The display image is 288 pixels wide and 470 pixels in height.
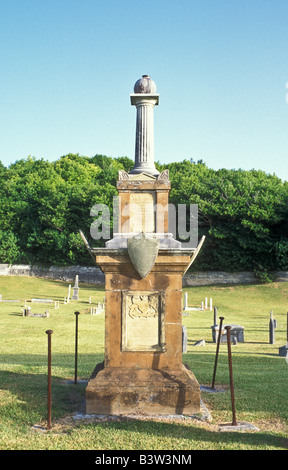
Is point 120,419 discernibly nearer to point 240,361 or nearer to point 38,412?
point 38,412

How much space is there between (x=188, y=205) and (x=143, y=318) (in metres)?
38.5

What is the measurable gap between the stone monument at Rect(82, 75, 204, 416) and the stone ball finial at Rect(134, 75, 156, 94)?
2719mm

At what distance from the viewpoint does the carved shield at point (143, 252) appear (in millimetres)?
6418

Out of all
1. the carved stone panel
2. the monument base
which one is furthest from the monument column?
the monument base

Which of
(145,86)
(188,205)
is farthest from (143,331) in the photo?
(188,205)

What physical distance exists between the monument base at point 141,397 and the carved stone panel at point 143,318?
0.61 m

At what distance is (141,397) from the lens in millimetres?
6215

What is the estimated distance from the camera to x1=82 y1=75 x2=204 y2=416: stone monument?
621 cm

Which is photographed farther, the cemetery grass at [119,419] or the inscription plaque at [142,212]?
the inscription plaque at [142,212]

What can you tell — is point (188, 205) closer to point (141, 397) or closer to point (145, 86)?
point (145, 86)

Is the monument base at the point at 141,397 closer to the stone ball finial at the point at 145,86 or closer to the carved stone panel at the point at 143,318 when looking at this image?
the carved stone panel at the point at 143,318

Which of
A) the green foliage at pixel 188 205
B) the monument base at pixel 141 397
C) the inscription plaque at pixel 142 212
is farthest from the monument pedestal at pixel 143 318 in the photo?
the green foliage at pixel 188 205

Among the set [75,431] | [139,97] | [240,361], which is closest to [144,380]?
[75,431]
